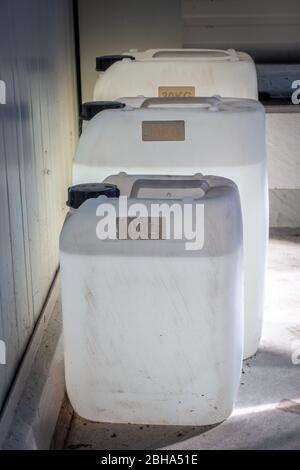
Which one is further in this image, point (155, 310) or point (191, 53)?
point (191, 53)

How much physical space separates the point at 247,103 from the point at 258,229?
353mm

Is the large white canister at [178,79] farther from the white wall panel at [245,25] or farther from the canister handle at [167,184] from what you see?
the white wall panel at [245,25]

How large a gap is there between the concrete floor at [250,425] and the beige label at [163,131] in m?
0.63

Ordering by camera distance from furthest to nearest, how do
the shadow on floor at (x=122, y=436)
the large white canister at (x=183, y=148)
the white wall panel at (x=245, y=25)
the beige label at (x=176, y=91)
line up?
the white wall panel at (x=245, y=25) → the beige label at (x=176, y=91) → the large white canister at (x=183, y=148) → the shadow on floor at (x=122, y=436)

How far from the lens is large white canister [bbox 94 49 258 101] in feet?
8.02

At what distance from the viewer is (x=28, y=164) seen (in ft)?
6.32

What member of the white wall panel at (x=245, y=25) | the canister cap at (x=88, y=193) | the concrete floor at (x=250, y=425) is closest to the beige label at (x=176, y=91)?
the concrete floor at (x=250, y=425)

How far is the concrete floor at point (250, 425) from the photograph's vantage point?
163cm

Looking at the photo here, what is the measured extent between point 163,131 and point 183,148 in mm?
61

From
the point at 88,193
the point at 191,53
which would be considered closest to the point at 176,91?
the point at 191,53

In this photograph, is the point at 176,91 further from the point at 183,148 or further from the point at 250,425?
the point at 250,425

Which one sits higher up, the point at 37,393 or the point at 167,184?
the point at 167,184
